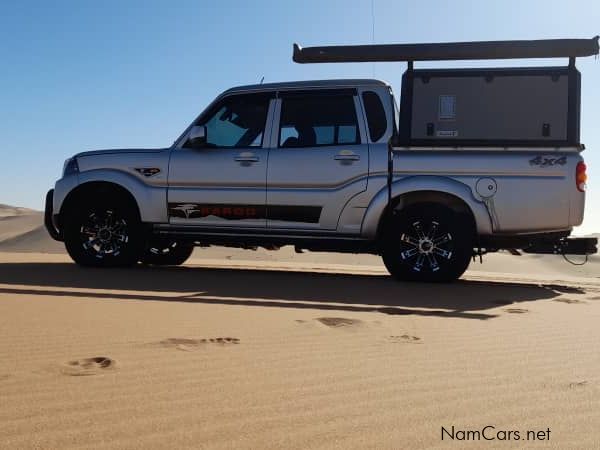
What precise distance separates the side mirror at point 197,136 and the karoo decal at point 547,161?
3.34 metres

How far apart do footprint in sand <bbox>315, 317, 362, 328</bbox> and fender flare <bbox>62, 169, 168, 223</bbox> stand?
139 inches

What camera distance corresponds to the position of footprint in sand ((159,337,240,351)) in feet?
10.7

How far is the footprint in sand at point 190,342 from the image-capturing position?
327cm

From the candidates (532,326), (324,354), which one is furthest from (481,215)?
(324,354)

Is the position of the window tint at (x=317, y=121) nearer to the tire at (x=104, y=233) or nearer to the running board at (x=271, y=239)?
the running board at (x=271, y=239)

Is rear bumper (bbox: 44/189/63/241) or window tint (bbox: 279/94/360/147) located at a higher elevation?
window tint (bbox: 279/94/360/147)

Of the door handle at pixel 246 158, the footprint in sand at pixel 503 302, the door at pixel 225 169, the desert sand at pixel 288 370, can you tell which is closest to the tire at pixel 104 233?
the door at pixel 225 169

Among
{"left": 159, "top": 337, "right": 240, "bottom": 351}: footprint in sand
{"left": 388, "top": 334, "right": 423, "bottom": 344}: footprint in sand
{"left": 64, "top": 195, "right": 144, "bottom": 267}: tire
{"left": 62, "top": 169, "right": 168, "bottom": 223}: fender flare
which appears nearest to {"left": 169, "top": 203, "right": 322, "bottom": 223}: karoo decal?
{"left": 62, "top": 169, "right": 168, "bottom": 223}: fender flare

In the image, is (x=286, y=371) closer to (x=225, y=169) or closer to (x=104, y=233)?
(x=225, y=169)

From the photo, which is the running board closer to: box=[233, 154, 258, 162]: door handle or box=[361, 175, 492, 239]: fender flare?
box=[361, 175, 492, 239]: fender flare

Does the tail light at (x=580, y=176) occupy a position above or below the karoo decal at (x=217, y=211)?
above

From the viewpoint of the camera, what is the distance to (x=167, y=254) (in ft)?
28.7

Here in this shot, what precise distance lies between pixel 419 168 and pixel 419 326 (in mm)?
2728

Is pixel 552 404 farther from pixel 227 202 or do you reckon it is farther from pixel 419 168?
pixel 227 202
